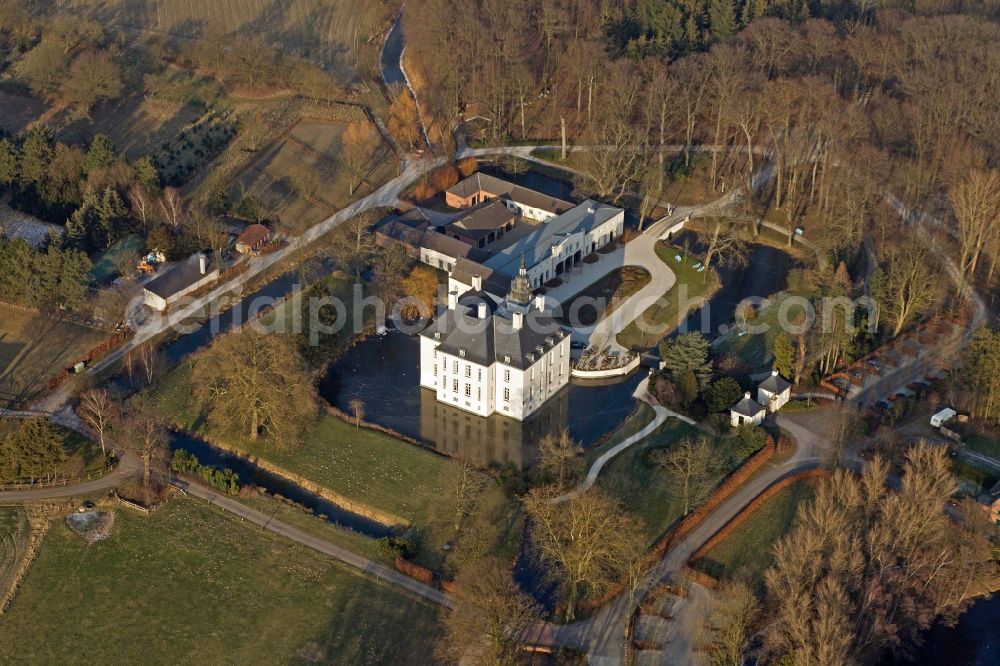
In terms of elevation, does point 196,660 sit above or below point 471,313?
below

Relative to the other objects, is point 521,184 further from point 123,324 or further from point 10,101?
point 10,101

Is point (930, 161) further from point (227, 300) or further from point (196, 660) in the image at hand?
point (196, 660)

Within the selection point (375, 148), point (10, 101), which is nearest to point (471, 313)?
point (375, 148)

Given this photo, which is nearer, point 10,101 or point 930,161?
point 930,161

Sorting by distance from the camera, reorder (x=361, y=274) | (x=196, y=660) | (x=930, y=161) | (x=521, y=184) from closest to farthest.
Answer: (x=196, y=660) → (x=361, y=274) → (x=930, y=161) → (x=521, y=184)

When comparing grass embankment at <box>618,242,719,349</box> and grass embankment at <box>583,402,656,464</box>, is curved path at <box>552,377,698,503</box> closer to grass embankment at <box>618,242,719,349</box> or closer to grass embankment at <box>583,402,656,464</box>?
grass embankment at <box>583,402,656,464</box>

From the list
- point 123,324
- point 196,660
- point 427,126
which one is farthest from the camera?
point 427,126
